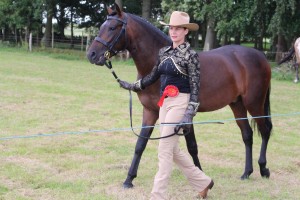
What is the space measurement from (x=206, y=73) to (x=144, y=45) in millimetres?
849

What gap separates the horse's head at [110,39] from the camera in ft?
15.3

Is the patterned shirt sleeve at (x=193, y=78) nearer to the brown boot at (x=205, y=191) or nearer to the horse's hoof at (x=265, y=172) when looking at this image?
the brown boot at (x=205, y=191)

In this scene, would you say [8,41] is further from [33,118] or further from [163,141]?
[163,141]

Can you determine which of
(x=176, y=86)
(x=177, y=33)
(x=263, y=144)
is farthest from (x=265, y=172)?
(x=177, y=33)

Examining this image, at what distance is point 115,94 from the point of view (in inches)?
487

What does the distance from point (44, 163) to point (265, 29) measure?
1805cm

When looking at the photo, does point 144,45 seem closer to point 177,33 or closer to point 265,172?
point 177,33

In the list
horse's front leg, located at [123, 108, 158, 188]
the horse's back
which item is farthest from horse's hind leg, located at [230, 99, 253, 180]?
horse's front leg, located at [123, 108, 158, 188]

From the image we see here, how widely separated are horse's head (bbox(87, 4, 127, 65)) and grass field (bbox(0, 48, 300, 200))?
843mm

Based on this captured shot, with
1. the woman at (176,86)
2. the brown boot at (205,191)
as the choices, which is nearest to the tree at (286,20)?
the brown boot at (205,191)

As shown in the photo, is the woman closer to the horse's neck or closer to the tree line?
the horse's neck

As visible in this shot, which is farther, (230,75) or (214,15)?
(214,15)

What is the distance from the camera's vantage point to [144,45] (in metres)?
4.88

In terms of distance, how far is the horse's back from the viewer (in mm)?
5137
